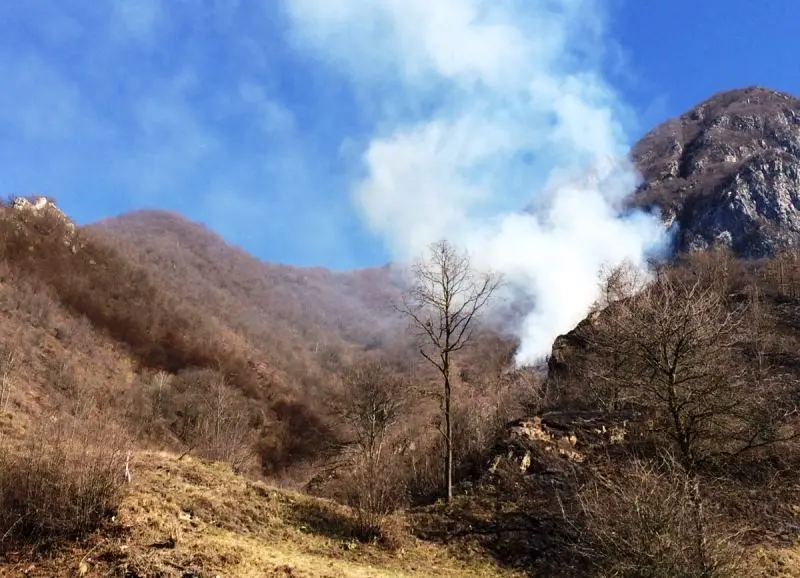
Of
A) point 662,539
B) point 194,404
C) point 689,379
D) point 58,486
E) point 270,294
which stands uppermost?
point 270,294

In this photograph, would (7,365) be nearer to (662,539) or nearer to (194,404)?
(194,404)

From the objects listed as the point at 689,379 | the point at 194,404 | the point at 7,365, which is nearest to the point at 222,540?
the point at 689,379

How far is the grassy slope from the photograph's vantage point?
30.7 ft

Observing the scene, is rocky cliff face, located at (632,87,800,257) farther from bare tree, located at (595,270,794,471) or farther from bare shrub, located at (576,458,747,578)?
bare shrub, located at (576,458,747,578)

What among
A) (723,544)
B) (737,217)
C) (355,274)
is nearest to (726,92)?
(737,217)

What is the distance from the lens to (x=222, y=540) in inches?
428

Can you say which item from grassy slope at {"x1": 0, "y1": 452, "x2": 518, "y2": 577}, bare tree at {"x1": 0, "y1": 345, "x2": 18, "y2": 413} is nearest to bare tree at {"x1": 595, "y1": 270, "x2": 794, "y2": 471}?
grassy slope at {"x1": 0, "y1": 452, "x2": 518, "y2": 577}

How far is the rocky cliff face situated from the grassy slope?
95958mm

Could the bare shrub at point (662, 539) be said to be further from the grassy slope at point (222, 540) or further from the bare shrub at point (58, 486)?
the bare shrub at point (58, 486)

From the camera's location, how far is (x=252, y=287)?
151 metres

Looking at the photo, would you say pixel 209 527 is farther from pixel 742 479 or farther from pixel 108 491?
pixel 742 479

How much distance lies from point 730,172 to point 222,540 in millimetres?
133351

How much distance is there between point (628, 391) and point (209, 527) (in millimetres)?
11600

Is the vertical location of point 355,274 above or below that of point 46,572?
above
